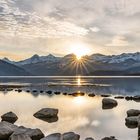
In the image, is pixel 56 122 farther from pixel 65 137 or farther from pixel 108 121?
pixel 65 137

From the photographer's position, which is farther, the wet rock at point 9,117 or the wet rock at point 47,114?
the wet rock at point 47,114

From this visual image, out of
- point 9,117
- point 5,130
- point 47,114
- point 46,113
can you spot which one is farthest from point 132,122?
point 5,130

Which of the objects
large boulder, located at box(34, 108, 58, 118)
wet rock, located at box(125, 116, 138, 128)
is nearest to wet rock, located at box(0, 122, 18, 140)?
large boulder, located at box(34, 108, 58, 118)

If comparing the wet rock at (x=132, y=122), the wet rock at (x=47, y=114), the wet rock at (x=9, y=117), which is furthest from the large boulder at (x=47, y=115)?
the wet rock at (x=132, y=122)

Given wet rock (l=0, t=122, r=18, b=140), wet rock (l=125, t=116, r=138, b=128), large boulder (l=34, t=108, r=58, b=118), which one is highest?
wet rock (l=0, t=122, r=18, b=140)

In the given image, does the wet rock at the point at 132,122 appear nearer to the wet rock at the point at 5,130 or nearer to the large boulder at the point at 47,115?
the large boulder at the point at 47,115

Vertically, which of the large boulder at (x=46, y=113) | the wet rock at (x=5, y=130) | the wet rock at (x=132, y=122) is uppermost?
the wet rock at (x=5, y=130)

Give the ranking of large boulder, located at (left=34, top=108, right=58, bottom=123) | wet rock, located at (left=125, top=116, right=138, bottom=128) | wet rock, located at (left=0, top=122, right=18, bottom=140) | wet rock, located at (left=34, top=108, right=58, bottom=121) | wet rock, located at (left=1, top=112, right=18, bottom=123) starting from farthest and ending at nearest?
wet rock, located at (left=34, top=108, right=58, bottom=121) → large boulder, located at (left=34, top=108, right=58, bottom=123) → wet rock, located at (left=1, top=112, right=18, bottom=123) → wet rock, located at (left=125, top=116, right=138, bottom=128) → wet rock, located at (left=0, top=122, right=18, bottom=140)

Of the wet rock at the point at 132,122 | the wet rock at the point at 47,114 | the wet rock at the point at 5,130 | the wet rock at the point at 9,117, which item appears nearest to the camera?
the wet rock at the point at 5,130

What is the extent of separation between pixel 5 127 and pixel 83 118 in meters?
17.7

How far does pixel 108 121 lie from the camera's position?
38.0m

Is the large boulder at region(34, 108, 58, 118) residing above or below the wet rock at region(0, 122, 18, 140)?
below

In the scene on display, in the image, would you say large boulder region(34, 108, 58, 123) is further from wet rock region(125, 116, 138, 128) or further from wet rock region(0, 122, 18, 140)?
wet rock region(0, 122, 18, 140)

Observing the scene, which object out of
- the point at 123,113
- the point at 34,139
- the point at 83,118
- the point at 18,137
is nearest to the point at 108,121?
the point at 83,118
